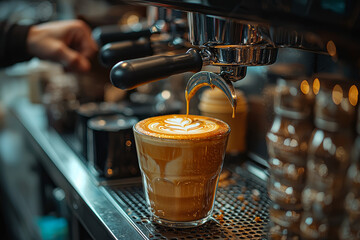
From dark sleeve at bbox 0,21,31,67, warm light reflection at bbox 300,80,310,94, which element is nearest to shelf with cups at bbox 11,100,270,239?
warm light reflection at bbox 300,80,310,94

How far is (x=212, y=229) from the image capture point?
73cm

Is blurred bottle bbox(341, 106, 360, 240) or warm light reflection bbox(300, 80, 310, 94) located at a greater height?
warm light reflection bbox(300, 80, 310, 94)

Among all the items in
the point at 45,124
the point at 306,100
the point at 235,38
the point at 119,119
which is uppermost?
the point at 235,38

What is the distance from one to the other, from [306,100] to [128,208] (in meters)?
0.39

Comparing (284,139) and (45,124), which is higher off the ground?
(284,139)

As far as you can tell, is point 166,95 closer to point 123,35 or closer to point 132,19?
point 123,35

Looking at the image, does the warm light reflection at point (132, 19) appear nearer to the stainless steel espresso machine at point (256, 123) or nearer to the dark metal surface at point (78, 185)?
the dark metal surface at point (78, 185)

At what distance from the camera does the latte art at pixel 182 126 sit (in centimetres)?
Result: 71

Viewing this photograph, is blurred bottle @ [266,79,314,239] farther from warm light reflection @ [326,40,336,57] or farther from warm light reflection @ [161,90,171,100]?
warm light reflection @ [161,90,171,100]

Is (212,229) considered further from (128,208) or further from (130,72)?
(130,72)

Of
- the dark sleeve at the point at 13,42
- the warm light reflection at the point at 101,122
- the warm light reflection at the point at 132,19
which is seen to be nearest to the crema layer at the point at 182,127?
the warm light reflection at the point at 101,122

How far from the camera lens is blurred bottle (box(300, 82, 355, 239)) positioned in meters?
0.66

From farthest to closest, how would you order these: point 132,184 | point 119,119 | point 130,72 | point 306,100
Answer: point 119,119
point 132,184
point 306,100
point 130,72

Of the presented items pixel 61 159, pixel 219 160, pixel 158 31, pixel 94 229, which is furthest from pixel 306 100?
pixel 61 159
